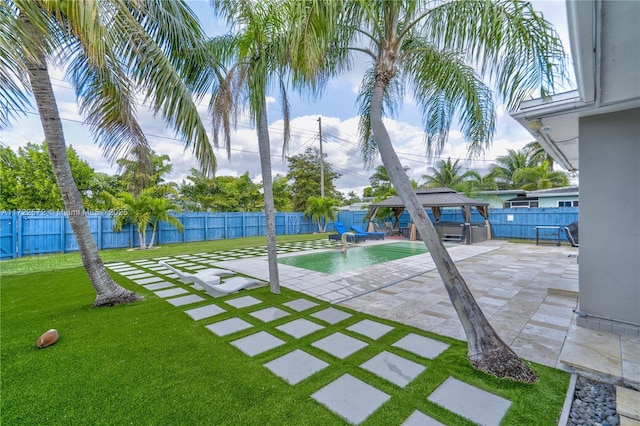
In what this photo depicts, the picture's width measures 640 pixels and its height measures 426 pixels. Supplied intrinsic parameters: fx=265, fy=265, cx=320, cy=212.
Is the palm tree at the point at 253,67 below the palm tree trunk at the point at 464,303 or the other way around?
the other way around

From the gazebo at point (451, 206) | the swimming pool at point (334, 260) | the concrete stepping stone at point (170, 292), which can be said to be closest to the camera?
the concrete stepping stone at point (170, 292)

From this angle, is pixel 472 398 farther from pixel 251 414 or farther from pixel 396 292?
pixel 396 292

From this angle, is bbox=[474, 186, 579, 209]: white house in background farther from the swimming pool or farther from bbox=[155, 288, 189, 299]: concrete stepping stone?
bbox=[155, 288, 189, 299]: concrete stepping stone

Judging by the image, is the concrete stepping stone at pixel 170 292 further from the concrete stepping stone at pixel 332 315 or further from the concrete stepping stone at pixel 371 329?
the concrete stepping stone at pixel 371 329

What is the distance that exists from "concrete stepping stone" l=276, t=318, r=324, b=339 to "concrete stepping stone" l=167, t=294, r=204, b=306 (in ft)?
6.32

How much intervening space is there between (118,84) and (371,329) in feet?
19.4

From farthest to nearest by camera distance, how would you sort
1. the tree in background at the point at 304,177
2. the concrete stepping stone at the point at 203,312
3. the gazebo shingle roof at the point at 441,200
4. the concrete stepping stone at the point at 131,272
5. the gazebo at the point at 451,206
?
1. the tree in background at the point at 304,177
2. the gazebo at the point at 451,206
3. the gazebo shingle roof at the point at 441,200
4. the concrete stepping stone at the point at 131,272
5. the concrete stepping stone at the point at 203,312

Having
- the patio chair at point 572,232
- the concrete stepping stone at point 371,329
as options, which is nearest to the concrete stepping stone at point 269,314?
the concrete stepping stone at point 371,329

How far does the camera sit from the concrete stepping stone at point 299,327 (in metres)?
3.33

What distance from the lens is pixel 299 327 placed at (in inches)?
138

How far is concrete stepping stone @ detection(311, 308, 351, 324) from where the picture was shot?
3719 mm

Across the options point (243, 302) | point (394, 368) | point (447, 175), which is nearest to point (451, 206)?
point (447, 175)

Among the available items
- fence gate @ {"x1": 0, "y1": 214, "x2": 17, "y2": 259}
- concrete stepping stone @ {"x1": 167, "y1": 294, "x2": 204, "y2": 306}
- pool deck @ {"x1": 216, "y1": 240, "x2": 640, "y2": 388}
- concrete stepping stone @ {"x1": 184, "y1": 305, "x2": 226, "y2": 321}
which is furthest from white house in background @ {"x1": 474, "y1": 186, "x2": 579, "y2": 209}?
fence gate @ {"x1": 0, "y1": 214, "x2": 17, "y2": 259}

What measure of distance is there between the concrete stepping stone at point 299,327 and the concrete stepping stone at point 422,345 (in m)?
1.05
